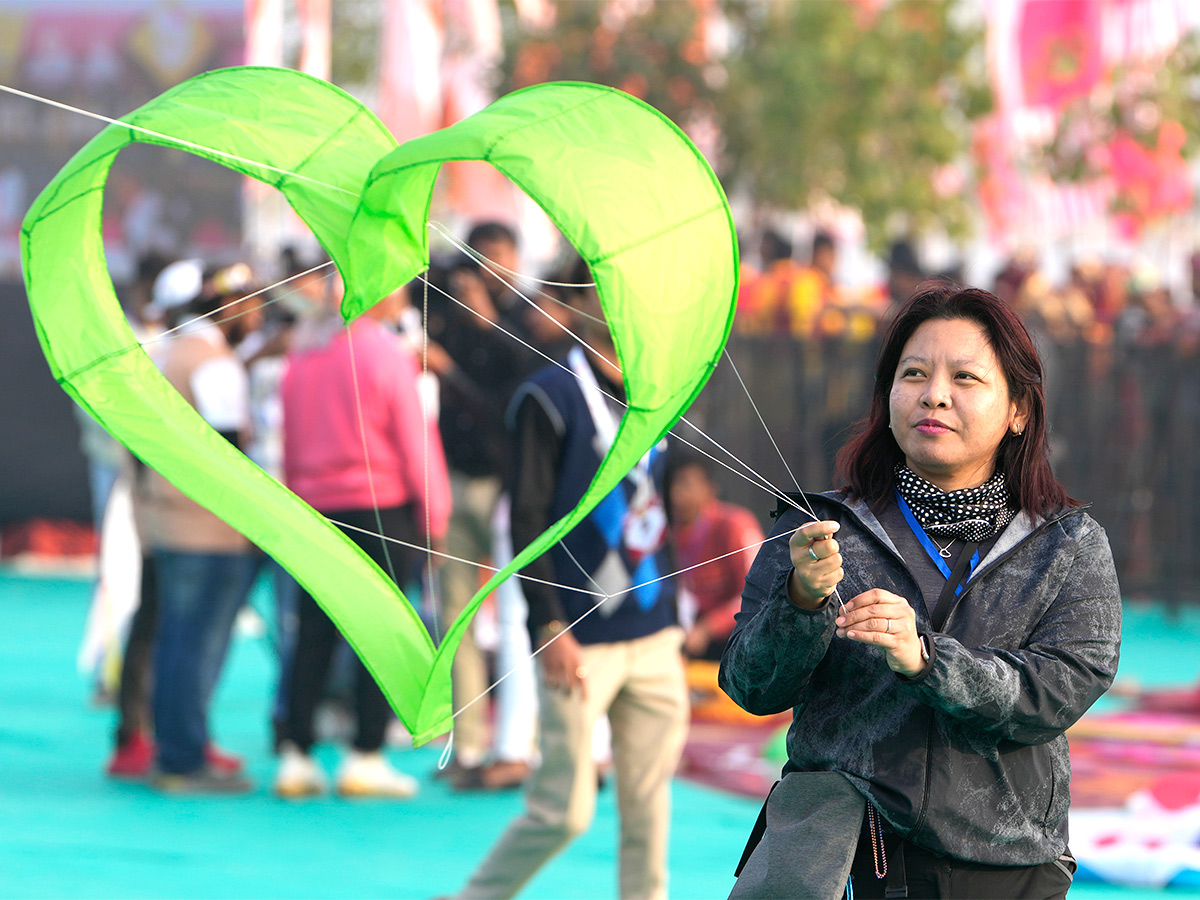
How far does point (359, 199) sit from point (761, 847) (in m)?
1.38

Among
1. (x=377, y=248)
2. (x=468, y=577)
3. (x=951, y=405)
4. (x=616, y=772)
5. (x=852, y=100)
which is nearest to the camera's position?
(x=951, y=405)

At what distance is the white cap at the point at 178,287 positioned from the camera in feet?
20.5

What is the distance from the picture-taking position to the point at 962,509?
247 cm

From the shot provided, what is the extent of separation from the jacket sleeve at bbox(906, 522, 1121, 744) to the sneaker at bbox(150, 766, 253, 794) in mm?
4582

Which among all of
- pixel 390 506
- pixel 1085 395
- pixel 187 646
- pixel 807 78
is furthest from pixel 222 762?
pixel 807 78

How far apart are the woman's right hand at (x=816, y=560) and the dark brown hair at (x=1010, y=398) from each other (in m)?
0.30

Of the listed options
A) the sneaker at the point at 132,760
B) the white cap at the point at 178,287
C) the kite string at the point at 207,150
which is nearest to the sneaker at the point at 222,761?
the sneaker at the point at 132,760

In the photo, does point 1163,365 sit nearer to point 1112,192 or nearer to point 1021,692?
point 1112,192

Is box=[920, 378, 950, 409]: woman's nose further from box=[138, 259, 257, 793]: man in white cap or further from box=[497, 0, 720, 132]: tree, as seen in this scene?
box=[497, 0, 720, 132]: tree

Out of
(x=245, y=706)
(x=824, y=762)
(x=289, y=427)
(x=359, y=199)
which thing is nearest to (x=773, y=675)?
(x=824, y=762)

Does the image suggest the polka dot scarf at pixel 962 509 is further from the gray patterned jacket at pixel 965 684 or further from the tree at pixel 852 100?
the tree at pixel 852 100

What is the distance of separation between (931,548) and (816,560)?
11.7 inches

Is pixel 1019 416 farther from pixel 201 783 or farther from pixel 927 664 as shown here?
pixel 201 783

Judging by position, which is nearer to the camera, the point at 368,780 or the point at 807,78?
the point at 368,780
